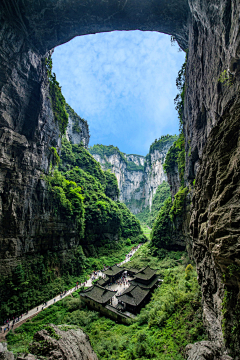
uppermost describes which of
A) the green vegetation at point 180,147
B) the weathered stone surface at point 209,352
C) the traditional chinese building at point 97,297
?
the green vegetation at point 180,147

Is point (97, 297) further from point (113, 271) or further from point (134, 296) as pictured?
point (113, 271)

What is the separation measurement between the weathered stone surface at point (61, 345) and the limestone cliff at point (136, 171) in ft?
241

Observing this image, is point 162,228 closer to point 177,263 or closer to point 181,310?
point 177,263

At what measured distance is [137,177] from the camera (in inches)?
4208

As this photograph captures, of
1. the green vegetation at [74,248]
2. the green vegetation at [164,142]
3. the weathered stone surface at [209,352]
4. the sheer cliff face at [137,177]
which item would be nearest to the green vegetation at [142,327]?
the weathered stone surface at [209,352]

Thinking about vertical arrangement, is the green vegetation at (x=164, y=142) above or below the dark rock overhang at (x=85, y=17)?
above

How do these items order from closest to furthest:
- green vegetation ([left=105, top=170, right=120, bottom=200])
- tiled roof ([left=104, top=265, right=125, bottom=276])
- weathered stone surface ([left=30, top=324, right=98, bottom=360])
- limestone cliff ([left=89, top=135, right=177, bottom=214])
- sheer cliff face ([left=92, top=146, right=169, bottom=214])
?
1. weathered stone surface ([left=30, top=324, right=98, bottom=360])
2. tiled roof ([left=104, top=265, right=125, bottom=276])
3. green vegetation ([left=105, top=170, right=120, bottom=200])
4. limestone cliff ([left=89, top=135, right=177, bottom=214])
5. sheer cliff face ([left=92, top=146, right=169, bottom=214])

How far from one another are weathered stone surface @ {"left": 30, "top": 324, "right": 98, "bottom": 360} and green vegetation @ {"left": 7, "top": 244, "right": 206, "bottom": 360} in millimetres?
922

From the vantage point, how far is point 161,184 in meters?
78.9

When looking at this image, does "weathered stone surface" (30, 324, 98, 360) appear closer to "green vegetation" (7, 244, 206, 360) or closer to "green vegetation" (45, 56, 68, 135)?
"green vegetation" (7, 244, 206, 360)

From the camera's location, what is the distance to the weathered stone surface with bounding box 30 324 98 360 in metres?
6.50

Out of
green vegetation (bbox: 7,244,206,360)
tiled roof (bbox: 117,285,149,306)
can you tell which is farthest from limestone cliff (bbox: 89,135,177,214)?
green vegetation (bbox: 7,244,206,360)

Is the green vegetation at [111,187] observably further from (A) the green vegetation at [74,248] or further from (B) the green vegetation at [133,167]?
(B) the green vegetation at [133,167]

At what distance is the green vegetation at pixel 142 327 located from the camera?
9.10 metres
